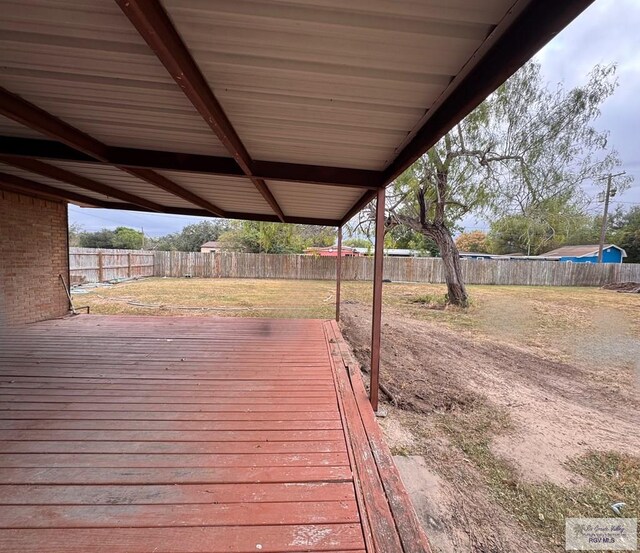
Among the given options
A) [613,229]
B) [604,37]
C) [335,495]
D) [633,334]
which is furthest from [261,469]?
[613,229]

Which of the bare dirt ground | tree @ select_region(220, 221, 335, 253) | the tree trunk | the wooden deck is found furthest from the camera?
tree @ select_region(220, 221, 335, 253)

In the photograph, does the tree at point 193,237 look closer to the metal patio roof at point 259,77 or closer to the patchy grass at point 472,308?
the patchy grass at point 472,308

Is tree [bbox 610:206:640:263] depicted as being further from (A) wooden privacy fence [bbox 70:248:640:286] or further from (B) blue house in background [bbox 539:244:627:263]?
(A) wooden privacy fence [bbox 70:248:640:286]

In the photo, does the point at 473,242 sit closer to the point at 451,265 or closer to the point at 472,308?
the point at 451,265

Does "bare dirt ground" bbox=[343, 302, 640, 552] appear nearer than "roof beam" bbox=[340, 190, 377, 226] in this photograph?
Yes

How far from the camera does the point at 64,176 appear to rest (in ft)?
11.2

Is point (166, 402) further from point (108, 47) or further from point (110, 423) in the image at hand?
point (108, 47)

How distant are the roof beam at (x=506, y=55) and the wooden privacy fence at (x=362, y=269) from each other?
13.4 metres

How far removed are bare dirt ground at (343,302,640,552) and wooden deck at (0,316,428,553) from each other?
71cm

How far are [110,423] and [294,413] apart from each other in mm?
1299

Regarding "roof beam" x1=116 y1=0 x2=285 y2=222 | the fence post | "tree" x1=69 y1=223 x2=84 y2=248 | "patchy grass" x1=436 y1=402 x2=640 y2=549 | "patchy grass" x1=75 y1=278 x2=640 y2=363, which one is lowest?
"patchy grass" x1=436 y1=402 x2=640 y2=549

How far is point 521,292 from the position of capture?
42.3 feet

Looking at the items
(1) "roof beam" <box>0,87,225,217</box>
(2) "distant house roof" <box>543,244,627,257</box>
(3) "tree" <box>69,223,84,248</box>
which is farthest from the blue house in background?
(3) "tree" <box>69,223,84,248</box>

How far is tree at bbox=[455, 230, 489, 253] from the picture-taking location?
116 ft
